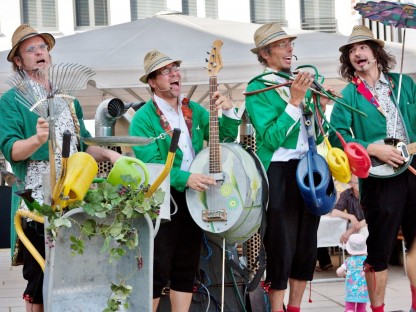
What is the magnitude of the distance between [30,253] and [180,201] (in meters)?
1.09

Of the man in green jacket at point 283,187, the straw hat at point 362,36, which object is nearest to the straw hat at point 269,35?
the man in green jacket at point 283,187

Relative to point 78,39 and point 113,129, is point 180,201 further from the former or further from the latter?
point 78,39

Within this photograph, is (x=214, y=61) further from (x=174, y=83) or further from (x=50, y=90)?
(x=50, y=90)

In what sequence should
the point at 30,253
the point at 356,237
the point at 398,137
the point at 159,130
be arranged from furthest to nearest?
1. the point at 356,237
2. the point at 398,137
3. the point at 159,130
4. the point at 30,253

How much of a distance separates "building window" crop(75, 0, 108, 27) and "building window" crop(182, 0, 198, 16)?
5.82ft

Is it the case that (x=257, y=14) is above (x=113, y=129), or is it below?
above

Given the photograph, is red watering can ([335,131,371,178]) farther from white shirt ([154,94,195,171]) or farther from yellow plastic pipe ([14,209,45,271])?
yellow plastic pipe ([14,209,45,271])

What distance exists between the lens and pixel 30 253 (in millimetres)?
5051

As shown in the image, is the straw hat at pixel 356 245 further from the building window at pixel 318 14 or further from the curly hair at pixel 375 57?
the building window at pixel 318 14

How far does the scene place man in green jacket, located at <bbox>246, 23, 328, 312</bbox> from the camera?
5.80 meters

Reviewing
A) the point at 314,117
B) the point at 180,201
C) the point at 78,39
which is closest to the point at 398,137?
the point at 314,117

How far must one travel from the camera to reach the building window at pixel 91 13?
22750 millimetres

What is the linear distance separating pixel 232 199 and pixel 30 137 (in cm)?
126

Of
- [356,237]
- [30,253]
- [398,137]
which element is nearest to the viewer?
[30,253]
